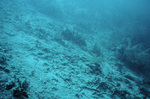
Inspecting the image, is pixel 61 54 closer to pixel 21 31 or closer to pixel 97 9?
pixel 21 31

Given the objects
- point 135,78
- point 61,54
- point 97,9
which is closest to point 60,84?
point 61,54

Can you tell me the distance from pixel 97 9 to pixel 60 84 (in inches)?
518

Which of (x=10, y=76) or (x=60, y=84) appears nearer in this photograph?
(x=10, y=76)

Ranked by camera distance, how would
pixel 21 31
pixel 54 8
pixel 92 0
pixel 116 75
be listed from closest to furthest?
pixel 116 75
pixel 21 31
pixel 54 8
pixel 92 0

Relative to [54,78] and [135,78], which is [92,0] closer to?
[135,78]

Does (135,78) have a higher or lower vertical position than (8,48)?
higher

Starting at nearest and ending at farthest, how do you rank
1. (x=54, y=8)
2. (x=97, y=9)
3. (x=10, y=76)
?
(x=10, y=76), (x=54, y=8), (x=97, y=9)

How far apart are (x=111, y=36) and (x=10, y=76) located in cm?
879

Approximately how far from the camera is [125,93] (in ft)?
11.7

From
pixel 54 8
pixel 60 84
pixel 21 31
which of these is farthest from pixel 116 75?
pixel 54 8

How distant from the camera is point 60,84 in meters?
3.01

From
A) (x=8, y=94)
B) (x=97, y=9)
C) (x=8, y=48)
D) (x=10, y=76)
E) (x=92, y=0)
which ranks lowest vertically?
(x=8, y=94)

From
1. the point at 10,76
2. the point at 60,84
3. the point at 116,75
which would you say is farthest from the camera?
the point at 116,75

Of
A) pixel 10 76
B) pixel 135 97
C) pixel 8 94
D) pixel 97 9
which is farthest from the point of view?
pixel 97 9
